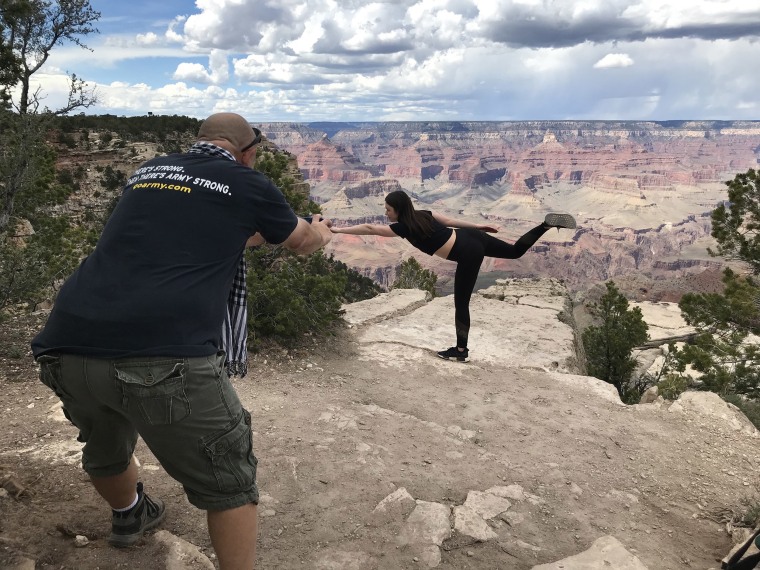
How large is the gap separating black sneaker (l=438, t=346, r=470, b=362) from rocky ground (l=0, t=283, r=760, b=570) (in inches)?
6.6

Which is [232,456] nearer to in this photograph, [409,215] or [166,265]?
A: [166,265]

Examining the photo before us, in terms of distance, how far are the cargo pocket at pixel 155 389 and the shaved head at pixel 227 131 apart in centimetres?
94

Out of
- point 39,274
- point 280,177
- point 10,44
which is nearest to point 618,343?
point 280,177

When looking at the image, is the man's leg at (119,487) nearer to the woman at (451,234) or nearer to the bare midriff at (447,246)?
the woman at (451,234)

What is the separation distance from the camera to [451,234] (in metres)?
5.48

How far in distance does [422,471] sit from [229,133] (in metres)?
2.67

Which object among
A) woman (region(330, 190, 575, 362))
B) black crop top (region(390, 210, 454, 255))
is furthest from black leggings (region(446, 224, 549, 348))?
black crop top (region(390, 210, 454, 255))

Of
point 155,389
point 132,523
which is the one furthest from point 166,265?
point 132,523

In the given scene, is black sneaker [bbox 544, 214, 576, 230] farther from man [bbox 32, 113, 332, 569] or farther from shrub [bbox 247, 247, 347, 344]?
man [bbox 32, 113, 332, 569]

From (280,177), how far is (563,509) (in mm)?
4785

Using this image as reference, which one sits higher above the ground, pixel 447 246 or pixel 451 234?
pixel 451 234

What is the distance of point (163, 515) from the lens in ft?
9.27

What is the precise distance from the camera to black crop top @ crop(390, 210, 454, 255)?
17.1 feet

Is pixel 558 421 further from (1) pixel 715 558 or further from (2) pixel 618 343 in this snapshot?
(2) pixel 618 343
